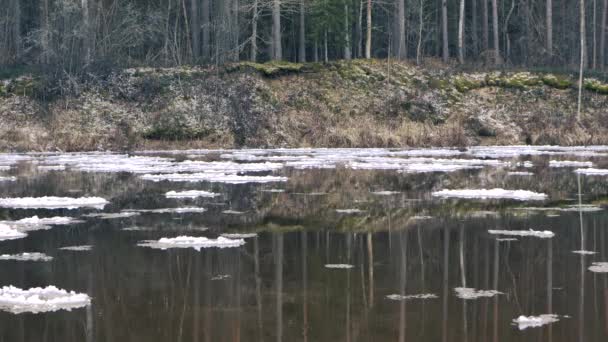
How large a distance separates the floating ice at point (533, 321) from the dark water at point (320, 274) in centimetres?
7

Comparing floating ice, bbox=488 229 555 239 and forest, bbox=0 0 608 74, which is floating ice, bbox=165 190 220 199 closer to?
floating ice, bbox=488 229 555 239

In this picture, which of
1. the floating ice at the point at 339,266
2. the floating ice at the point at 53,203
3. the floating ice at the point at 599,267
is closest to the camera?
the floating ice at the point at 599,267

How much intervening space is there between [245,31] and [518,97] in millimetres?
16052

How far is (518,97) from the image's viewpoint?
41.6 m

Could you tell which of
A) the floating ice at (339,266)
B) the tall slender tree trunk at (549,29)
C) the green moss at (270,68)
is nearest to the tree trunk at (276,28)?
the green moss at (270,68)

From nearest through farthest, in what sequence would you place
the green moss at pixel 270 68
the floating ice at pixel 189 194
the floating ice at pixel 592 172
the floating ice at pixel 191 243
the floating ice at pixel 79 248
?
the floating ice at pixel 79 248 < the floating ice at pixel 191 243 < the floating ice at pixel 189 194 < the floating ice at pixel 592 172 < the green moss at pixel 270 68

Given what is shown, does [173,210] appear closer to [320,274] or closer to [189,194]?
[189,194]

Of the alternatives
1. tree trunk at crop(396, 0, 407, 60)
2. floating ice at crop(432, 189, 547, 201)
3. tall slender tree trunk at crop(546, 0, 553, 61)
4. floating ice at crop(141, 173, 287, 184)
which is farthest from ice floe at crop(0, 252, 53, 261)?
tall slender tree trunk at crop(546, 0, 553, 61)

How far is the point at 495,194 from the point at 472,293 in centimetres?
887

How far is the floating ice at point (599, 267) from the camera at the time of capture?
9.66 metres

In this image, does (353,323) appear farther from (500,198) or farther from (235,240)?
(500,198)

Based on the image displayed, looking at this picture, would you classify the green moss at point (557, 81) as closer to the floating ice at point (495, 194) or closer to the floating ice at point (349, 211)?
the floating ice at point (495, 194)

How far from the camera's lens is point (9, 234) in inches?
481

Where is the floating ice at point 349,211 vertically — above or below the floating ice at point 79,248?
below
